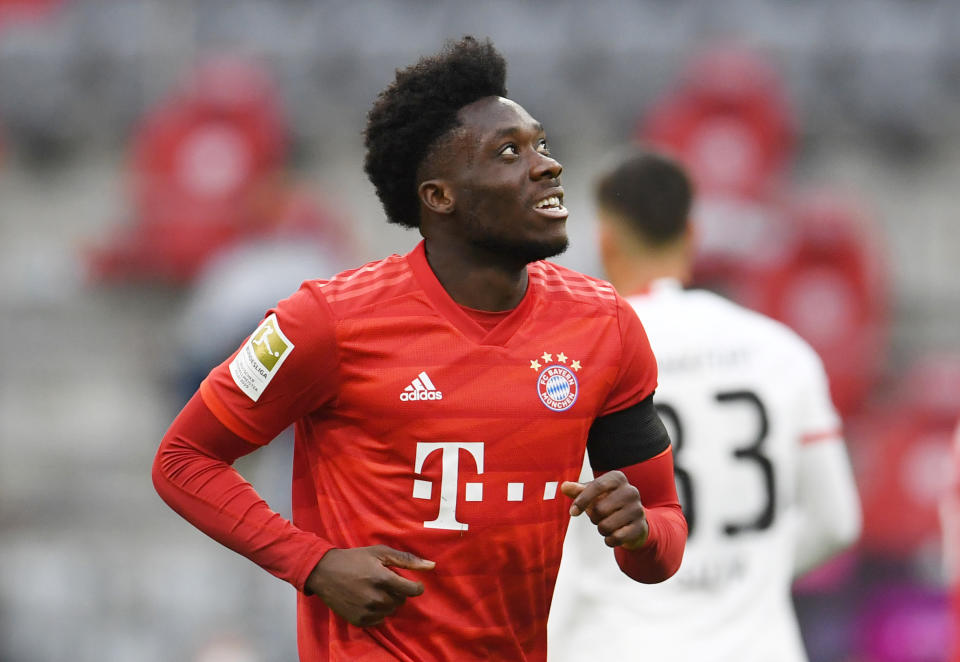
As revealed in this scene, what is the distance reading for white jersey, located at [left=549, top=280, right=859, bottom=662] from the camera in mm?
3695

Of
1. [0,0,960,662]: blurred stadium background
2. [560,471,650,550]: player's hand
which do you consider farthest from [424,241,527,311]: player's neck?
[0,0,960,662]: blurred stadium background

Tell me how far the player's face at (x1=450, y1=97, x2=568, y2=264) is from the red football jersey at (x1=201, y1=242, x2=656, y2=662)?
0.15m

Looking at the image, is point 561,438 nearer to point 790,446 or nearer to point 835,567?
point 790,446

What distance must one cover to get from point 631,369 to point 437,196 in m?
0.51

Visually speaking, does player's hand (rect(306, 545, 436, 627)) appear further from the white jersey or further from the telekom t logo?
the white jersey

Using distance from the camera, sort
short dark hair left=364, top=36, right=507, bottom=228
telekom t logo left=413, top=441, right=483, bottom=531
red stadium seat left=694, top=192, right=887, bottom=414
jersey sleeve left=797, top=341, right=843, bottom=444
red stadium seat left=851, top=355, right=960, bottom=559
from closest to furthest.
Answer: telekom t logo left=413, top=441, right=483, bottom=531 < short dark hair left=364, top=36, right=507, bottom=228 < jersey sleeve left=797, top=341, right=843, bottom=444 < red stadium seat left=851, top=355, right=960, bottom=559 < red stadium seat left=694, top=192, right=887, bottom=414

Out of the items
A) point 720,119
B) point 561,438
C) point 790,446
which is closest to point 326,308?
point 561,438

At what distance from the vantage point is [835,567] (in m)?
8.77

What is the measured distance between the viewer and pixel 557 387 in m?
2.75

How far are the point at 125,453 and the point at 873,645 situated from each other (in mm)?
5295

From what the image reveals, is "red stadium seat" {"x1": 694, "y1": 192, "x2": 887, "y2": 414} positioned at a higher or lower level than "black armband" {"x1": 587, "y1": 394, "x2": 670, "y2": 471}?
lower

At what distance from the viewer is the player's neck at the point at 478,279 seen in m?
2.82

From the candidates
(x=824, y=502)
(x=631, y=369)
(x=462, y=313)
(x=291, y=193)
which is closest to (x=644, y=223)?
(x=824, y=502)

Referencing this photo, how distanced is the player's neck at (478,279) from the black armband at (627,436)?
0.98ft
